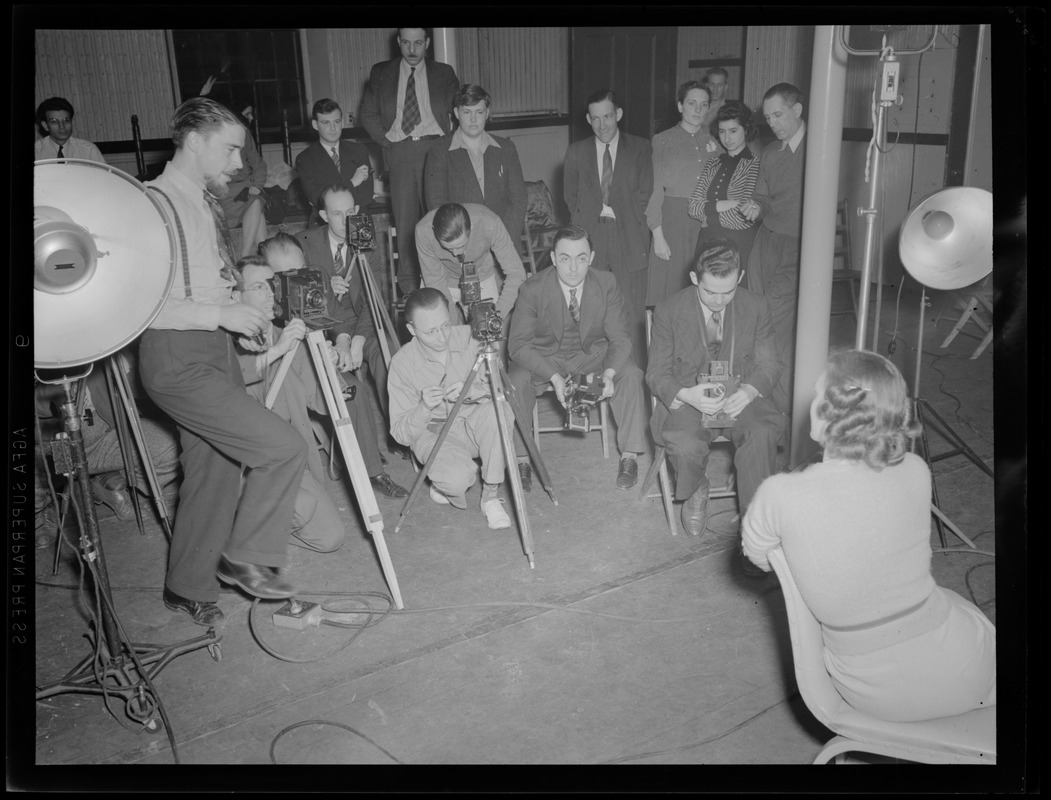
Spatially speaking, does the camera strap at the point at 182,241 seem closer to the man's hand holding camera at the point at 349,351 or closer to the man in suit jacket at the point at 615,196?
the man's hand holding camera at the point at 349,351

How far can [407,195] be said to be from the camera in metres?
5.07

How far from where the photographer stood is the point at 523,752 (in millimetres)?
2391

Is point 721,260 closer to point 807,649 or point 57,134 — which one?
point 807,649

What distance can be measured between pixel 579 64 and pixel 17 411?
6509mm

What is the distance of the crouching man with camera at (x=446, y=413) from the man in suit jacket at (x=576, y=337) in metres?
0.30

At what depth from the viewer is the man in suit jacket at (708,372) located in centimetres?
342

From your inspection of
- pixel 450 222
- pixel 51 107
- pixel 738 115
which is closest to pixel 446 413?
pixel 450 222

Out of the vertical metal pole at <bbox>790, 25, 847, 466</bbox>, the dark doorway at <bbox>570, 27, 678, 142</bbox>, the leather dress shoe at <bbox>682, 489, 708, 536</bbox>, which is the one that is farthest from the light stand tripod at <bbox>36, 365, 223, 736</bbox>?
the dark doorway at <bbox>570, 27, 678, 142</bbox>

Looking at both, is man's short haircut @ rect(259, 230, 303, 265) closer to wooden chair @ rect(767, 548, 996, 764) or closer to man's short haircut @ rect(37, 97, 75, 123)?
man's short haircut @ rect(37, 97, 75, 123)

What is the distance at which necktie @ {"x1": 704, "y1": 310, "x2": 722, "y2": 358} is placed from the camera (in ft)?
11.5

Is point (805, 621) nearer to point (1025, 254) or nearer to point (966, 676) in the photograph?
point (966, 676)

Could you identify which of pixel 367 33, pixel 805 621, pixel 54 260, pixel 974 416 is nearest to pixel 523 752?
pixel 805 621

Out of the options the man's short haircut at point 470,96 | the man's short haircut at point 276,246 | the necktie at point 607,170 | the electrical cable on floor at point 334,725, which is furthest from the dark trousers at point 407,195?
the electrical cable on floor at point 334,725

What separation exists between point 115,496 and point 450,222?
1.86m
